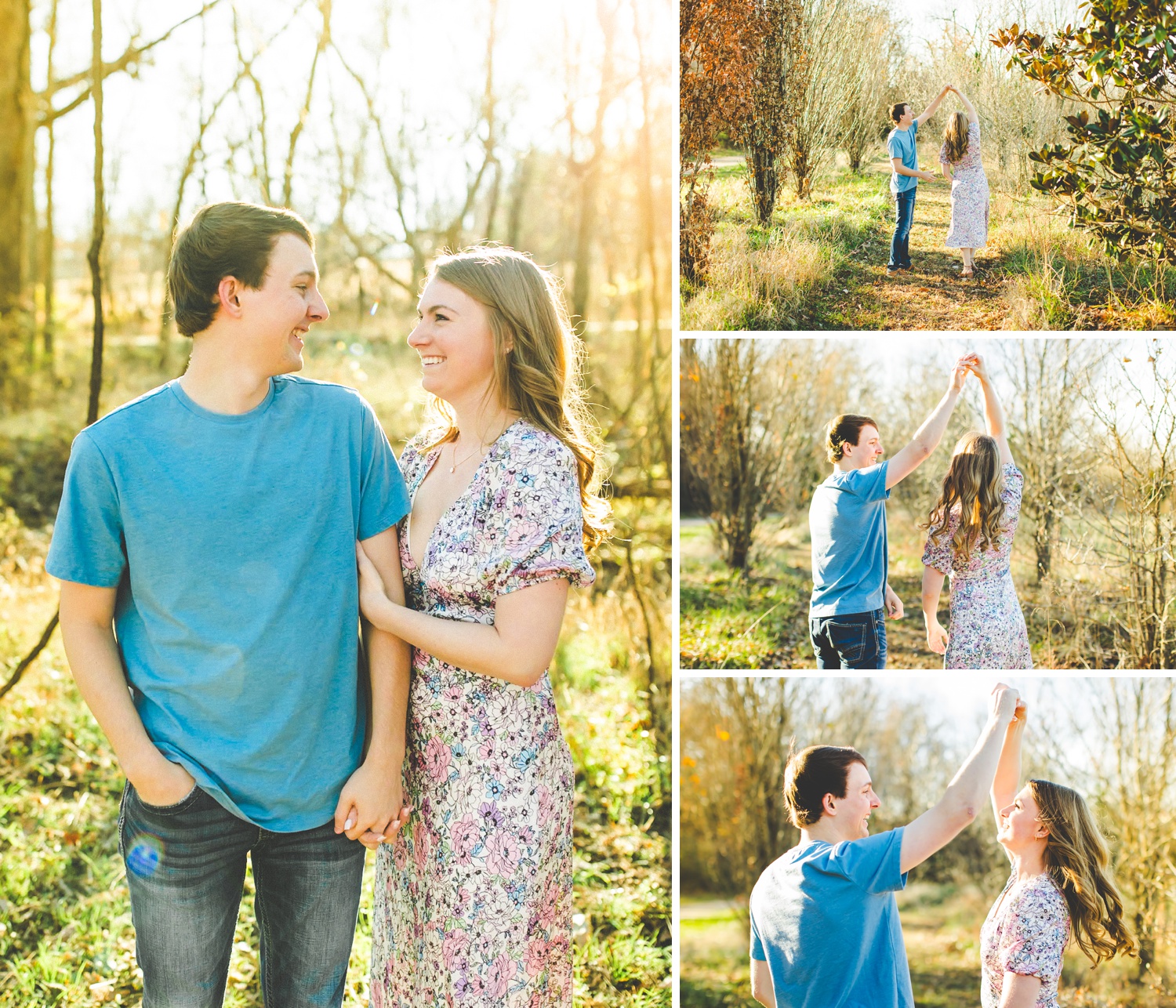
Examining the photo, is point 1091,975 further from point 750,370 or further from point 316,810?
point 316,810

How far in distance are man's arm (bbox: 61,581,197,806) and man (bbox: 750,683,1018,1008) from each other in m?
1.22

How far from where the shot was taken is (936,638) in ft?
8.77

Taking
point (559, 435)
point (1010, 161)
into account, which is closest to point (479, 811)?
point (559, 435)

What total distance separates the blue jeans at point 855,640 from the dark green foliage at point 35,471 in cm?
577

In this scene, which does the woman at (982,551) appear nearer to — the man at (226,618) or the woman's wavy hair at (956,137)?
the woman's wavy hair at (956,137)

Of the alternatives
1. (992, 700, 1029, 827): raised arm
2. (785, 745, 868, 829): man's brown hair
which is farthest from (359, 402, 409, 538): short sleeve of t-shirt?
(992, 700, 1029, 827): raised arm

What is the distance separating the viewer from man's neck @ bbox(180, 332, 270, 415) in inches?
64.4

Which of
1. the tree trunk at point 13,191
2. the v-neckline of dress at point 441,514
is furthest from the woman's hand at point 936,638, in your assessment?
the tree trunk at point 13,191

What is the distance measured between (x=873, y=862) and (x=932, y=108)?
6.31 ft

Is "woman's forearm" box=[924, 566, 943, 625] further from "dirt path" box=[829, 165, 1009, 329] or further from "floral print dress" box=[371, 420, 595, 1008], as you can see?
"floral print dress" box=[371, 420, 595, 1008]

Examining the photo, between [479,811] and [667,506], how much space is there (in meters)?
4.01

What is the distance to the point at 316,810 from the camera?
5.48 feet

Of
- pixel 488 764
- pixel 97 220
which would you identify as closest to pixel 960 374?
pixel 488 764

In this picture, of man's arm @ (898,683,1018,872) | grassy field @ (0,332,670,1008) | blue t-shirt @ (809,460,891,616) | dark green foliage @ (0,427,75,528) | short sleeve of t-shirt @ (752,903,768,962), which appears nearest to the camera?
man's arm @ (898,683,1018,872)
